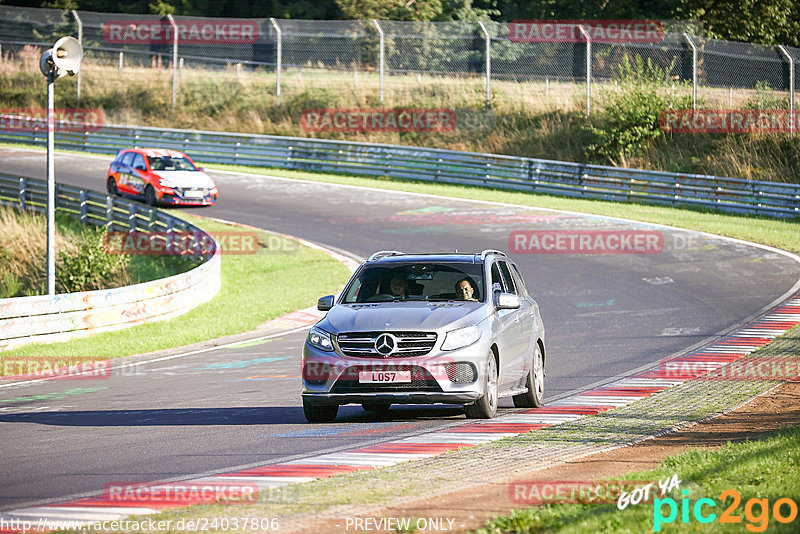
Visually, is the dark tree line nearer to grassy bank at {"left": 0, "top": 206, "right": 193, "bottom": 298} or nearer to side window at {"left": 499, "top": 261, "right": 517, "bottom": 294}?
grassy bank at {"left": 0, "top": 206, "right": 193, "bottom": 298}

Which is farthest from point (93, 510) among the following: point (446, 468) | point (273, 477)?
point (446, 468)

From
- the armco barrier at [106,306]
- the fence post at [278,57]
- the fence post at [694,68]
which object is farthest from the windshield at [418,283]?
the fence post at [278,57]

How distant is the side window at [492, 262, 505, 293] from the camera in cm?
1222

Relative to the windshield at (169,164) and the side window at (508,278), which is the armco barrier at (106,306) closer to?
the windshield at (169,164)

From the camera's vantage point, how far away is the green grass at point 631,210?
2947cm

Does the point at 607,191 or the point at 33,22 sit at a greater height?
the point at 33,22

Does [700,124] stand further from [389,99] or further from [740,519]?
[740,519]

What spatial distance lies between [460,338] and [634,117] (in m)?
31.0

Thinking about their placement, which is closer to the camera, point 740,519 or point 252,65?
point 740,519

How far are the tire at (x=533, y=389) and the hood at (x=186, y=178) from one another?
75.9ft

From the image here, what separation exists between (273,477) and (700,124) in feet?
112

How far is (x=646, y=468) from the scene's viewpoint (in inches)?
336

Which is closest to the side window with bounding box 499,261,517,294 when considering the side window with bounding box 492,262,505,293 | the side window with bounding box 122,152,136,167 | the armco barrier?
the side window with bounding box 492,262,505,293

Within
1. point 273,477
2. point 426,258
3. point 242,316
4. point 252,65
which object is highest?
point 252,65
